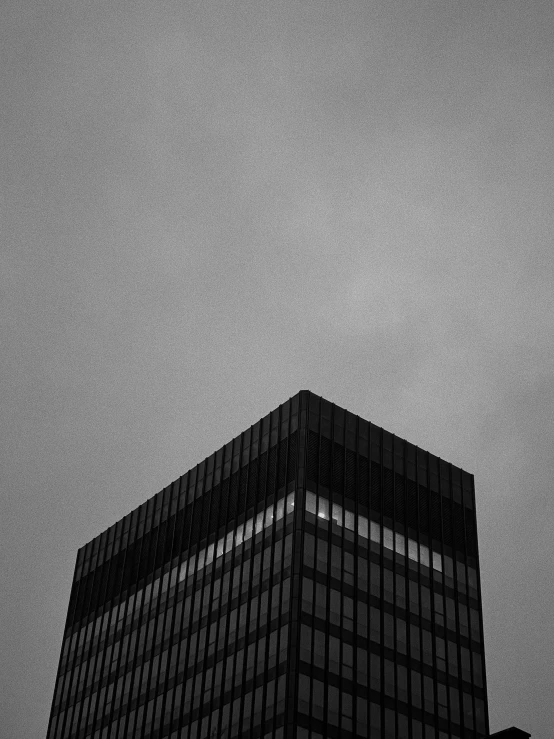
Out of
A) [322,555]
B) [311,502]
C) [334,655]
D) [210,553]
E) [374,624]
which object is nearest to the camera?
[334,655]

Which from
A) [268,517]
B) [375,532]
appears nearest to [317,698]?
[268,517]

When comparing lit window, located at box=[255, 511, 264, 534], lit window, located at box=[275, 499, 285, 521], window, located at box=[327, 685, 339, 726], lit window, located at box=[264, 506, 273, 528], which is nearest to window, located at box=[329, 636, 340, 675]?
window, located at box=[327, 685, 339, 726]

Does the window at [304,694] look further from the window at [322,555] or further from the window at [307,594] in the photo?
the window at [322,555]

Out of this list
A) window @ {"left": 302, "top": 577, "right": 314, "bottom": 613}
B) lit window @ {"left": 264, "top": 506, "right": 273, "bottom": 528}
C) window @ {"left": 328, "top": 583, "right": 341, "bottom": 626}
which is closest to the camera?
window @ {"left": 302, "top": 577, "right": 314, "bottom": 613}

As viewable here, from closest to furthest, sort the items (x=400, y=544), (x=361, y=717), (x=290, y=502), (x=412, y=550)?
(x=361, y=717) → (x=290, y=502) → (x=400, y=544) → (x=412, y=550)

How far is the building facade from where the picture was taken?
98688mm

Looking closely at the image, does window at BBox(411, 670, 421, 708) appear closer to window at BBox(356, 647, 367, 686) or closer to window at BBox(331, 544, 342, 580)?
window at BBox(356, 647, 367, 686)

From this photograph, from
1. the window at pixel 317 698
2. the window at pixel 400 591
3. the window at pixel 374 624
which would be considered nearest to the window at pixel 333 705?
the window at pixel 317 698

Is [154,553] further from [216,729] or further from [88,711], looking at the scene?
[216,729]

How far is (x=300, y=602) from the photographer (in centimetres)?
9925

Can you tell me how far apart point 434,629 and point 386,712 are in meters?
13.0

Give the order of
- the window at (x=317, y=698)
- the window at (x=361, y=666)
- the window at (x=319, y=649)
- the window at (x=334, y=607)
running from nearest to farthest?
the window at (x=317, y=698) → the window at (x=319, y=649) → the window at (x=361, y=666) → the window at (x=334, y=607)

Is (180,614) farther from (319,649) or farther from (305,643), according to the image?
(319,649)

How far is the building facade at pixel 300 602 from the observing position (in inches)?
Result: 3885
